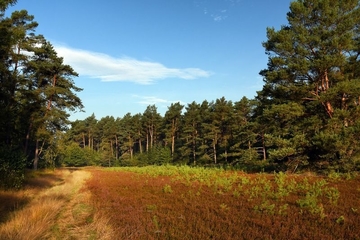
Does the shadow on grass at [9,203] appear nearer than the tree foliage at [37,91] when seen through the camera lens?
Yes

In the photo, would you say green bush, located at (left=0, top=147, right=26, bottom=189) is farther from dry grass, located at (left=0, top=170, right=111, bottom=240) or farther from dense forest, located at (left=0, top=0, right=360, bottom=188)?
dry grass, located at (left=0, top=170, right=111, bottom=240)

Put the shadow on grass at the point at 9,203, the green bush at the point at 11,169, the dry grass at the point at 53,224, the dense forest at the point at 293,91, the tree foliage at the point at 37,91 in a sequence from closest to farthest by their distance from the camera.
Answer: the dry grass at the point at 53,224, the shadow on grass at the point at 9,203, the green bush at the point at 11,169, the dense forest at the point at 293,91, the tree foliage at the point at 37,91

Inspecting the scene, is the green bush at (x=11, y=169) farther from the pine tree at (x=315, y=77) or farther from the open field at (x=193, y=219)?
the pine tree at (x=315, y=77)

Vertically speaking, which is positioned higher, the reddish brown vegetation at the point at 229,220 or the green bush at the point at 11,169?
the green bush at the point at 11,169

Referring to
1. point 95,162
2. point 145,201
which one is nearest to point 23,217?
point 145,201

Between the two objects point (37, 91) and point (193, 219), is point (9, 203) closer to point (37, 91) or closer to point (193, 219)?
point (193, 219)

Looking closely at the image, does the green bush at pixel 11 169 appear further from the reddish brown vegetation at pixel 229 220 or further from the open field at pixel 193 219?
the reddish brown vegetation at pixel 229 220

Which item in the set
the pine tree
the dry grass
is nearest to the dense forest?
the pine tree

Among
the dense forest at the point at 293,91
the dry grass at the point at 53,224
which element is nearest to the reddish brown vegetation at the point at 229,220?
the dry grass at the point at 53,224

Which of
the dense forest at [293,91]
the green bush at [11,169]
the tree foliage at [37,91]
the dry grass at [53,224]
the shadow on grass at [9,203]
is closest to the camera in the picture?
the dry grass at [53,224]

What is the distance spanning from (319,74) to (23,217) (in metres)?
17.9

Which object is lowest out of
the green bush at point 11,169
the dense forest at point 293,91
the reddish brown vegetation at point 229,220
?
the reddish brown vegetation at point 229,220

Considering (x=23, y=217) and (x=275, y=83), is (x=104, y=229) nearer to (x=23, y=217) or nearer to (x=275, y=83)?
(x=23, y=217)

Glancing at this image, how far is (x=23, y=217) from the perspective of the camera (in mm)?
6602
